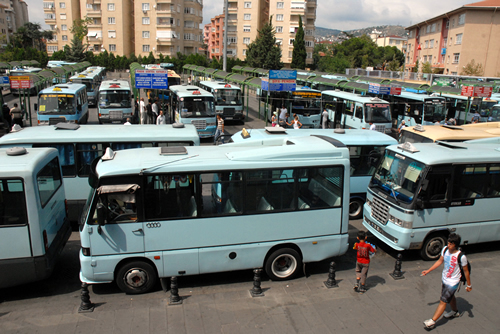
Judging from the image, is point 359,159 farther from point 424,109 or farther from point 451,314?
point 424,109

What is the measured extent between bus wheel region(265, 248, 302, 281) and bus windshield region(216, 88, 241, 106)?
18522 millimetres

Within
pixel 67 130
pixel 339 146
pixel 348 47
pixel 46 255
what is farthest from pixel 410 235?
pixel 348 47

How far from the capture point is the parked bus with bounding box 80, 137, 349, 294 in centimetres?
653

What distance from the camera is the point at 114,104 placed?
21484 millimetres

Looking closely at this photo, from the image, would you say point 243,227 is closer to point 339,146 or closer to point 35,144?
point 339,146

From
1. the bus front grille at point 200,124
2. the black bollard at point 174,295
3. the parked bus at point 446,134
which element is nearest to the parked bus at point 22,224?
the black bollard at point 174,295

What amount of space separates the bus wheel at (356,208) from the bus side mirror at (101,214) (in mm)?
7246

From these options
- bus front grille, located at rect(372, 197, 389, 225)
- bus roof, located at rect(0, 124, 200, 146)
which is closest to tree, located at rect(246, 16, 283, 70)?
bus roof, located at rect(0, 124, 200, 146)

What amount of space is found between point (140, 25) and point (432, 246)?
7805 cm

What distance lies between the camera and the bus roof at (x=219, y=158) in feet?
21.5

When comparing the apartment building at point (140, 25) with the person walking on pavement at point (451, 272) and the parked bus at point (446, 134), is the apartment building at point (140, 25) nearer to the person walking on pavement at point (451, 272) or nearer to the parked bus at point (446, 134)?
the parked bus at point (446, 134)

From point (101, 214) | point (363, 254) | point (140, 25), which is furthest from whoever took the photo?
point (140, 25)

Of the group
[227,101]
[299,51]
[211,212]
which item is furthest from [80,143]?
[299,51]

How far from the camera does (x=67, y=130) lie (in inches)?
393
